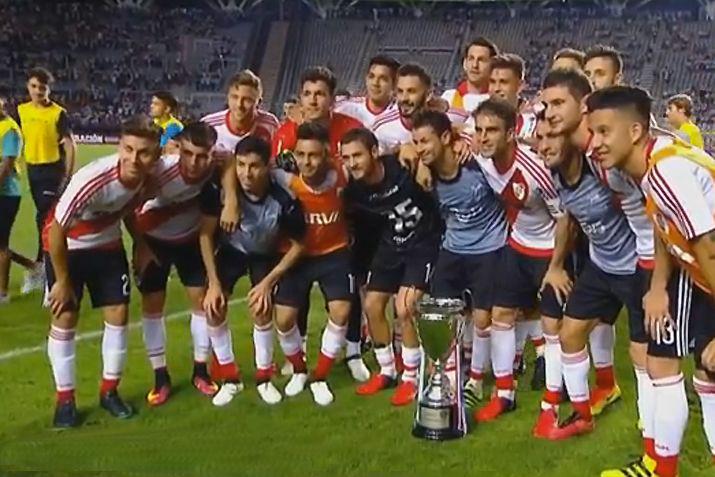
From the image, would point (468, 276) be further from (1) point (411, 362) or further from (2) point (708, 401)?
(2) point (708, 401)

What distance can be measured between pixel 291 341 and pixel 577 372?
1.91 m

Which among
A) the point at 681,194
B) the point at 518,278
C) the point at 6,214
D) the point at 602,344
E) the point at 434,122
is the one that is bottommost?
the point at 6,214

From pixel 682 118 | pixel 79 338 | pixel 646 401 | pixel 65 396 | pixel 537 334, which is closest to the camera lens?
pixel 646 401

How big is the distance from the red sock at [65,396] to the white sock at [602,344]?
2935 millimetres

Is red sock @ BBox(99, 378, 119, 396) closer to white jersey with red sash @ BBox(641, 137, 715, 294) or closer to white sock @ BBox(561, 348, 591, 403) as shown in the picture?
white sock @ BBox(561, 348, 591, 403)

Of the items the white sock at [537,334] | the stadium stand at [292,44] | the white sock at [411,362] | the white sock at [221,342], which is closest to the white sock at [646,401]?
the white sock at [537,334]

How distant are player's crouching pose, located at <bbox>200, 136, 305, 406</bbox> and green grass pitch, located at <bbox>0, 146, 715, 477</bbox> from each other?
0.26m

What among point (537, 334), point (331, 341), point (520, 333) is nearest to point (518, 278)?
point (520, 333)

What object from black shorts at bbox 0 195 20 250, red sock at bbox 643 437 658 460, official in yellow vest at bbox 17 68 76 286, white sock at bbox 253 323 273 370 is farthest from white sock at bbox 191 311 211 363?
official in yellow vest at bbox 17 68 76 286

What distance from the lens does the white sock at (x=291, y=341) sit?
6506 mm

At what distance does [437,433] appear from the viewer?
5605 mm

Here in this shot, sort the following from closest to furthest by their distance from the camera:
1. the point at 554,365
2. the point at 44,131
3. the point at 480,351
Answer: the point at 554,365 → the point at 480,351 → the point at 44,131

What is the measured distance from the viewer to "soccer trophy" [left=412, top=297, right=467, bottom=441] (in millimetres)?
5566

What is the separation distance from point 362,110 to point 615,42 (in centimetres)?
3377
